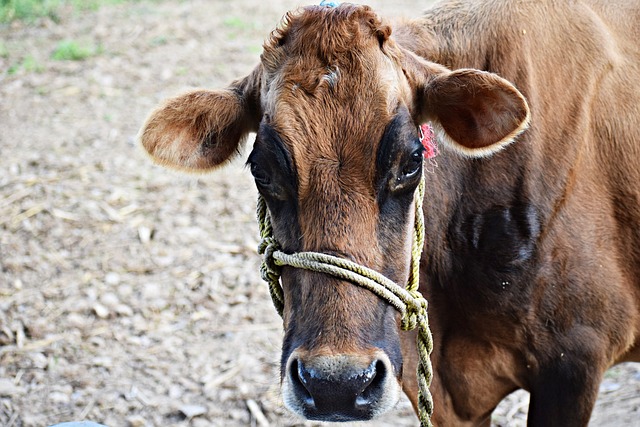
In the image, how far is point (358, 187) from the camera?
8.14 feet

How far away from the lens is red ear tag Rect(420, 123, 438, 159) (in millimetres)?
2953

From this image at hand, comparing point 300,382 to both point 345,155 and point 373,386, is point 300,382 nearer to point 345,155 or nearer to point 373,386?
point 373,386

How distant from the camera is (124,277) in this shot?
5.58 meters

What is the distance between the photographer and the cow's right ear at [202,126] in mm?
2934

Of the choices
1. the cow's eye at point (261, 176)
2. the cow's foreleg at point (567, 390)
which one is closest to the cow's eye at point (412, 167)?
the cow's eye at point (261, 176)

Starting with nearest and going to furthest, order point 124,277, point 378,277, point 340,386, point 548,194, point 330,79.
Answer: point 340,386, point 378,277, point 330,79, point 548,194, point 124,277

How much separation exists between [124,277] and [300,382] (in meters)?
3.45

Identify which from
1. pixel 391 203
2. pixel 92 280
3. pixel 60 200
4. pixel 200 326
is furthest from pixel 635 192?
pixel 60 200

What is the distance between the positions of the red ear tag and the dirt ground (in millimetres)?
905

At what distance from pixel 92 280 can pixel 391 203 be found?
11.5ft

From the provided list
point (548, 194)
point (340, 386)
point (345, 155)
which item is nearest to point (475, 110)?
point (548, 194)

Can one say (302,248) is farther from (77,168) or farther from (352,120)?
(77,168)

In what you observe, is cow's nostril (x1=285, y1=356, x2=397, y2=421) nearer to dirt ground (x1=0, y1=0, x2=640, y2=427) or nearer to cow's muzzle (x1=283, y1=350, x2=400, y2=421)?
cow's muzzle (x1=283, y1=350, x2=400, y2=421)

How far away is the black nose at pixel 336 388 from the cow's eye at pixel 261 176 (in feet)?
2.02
